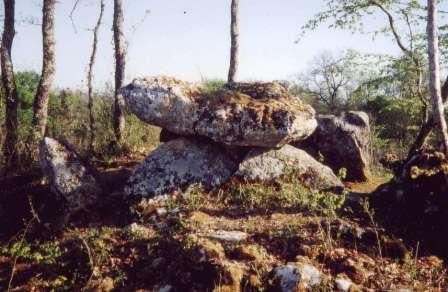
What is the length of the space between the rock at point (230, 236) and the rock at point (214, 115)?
7.37 feet

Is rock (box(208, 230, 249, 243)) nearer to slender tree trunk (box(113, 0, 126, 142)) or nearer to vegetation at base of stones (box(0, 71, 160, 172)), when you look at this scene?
vegetation at base of stones (box(0, 71, 160, 172))

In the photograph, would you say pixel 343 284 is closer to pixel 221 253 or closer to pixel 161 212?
pixel 221 253

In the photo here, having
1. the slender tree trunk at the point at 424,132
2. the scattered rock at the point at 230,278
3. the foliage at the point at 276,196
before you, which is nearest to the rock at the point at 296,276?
the scattered rock at the point at 230,278

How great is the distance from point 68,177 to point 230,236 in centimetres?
354

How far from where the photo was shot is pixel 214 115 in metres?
7.62

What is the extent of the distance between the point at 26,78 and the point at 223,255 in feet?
86.9

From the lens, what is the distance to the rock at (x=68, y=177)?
724cm

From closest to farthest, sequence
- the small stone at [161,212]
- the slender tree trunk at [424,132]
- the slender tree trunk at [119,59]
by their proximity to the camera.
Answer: the small stone at [161,212] < the slender tree trunk at [424,132] < the slender tree trunk at [119,59]

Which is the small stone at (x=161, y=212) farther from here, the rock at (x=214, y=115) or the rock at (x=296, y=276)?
the rock at (x=296, y=276)

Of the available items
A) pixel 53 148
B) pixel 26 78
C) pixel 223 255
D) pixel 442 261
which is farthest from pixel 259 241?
pixel 26 78

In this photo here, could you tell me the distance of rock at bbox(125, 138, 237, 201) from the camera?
7500 millimetres

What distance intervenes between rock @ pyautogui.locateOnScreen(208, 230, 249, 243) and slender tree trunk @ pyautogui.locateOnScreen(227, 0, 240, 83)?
758 centimetres

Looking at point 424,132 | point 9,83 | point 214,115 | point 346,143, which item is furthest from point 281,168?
point 9,83

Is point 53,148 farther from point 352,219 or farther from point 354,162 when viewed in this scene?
point 354,162
